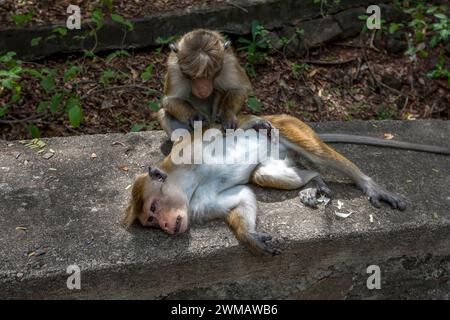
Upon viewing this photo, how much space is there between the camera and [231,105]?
14.9 feet

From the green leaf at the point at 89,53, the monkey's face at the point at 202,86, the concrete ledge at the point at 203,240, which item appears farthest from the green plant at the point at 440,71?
the green leaf at the point at 89,53

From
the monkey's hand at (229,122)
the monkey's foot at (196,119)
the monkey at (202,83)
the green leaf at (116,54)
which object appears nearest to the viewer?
the monkey at (202,83)

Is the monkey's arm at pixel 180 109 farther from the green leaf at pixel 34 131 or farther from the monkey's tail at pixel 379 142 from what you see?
the green leaf at pixel 34 131

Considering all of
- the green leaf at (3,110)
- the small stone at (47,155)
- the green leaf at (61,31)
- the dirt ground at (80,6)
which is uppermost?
the dirt ground at (80,6)

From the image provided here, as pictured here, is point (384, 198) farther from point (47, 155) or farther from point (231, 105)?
point (47, 155)

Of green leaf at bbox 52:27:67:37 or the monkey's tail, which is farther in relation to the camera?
green leaf at bbox 52:27:67:37

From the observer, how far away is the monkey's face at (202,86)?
413 cm

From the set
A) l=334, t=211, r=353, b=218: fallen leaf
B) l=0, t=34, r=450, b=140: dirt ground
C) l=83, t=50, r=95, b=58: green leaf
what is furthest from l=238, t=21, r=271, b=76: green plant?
l=334, t=211, r=353, b=218: fallen leaf

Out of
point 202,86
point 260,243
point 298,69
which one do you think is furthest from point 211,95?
point 298,69

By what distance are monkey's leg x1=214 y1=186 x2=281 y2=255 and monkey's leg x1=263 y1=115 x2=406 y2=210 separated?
0.51m

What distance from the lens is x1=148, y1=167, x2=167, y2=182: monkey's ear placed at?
3.49m

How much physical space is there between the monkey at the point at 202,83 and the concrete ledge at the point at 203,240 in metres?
0.41

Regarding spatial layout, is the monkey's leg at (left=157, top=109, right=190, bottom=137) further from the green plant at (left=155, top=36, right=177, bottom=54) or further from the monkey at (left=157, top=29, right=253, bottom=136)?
the green plant at (left=155, top=36, right=177, bottom=54)

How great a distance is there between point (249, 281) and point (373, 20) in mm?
4451
